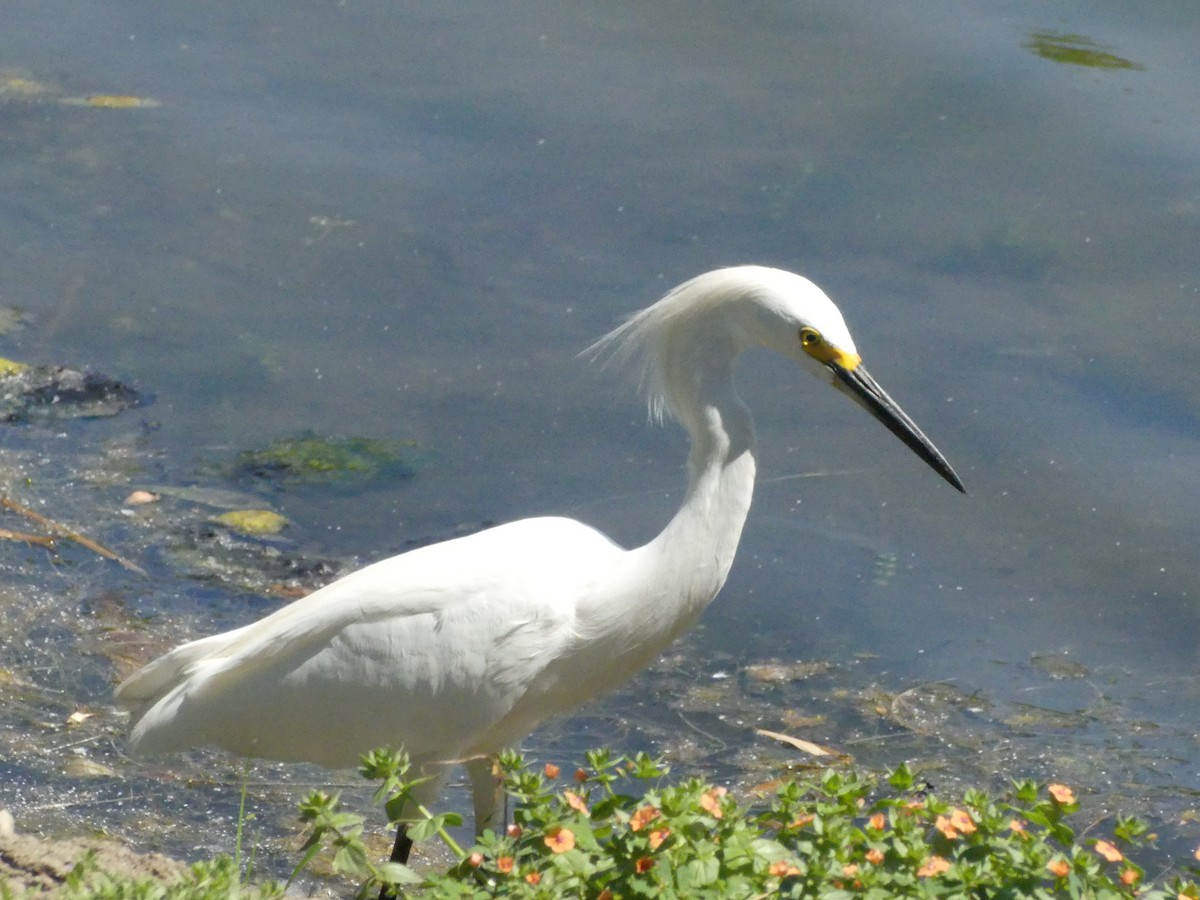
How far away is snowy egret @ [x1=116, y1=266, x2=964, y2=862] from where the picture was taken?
3484 millimetres

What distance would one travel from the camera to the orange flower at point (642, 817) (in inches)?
94.0

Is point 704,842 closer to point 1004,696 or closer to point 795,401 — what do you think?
→ point 1004,696

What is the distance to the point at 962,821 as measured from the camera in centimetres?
239

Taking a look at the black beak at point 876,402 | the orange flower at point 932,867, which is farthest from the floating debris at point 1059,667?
the orange flower at point 932,867

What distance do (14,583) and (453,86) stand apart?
383 cm

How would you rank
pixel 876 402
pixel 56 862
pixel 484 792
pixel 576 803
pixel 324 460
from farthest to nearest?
pixel 324 460
pixel 484 792
pixel 876 402
pixel 56 862
pixel 576 803

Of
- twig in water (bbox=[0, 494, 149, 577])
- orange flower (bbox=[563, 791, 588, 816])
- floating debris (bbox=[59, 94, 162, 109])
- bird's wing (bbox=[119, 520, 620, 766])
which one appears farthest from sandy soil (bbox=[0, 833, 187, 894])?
floating debris (bbox=[59, 94, 162, 109])

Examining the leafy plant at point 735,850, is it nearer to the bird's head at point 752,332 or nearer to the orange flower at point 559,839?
the orange flower at point 559,839

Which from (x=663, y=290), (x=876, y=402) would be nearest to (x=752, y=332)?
(x=876, y=402)

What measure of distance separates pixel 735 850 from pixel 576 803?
0.26m

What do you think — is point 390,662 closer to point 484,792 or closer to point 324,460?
point 484,792

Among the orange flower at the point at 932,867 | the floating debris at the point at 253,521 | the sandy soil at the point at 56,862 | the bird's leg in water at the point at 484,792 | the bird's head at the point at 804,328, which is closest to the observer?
the orange flower at the point at 932,867

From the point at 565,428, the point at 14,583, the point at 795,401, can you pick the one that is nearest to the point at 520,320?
the point at 565,428

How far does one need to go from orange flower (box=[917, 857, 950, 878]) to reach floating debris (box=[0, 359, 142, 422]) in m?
4.41
